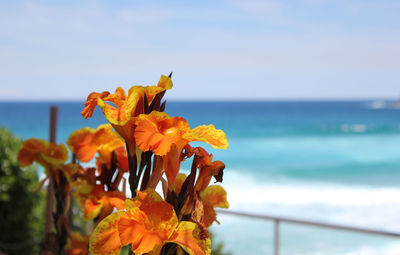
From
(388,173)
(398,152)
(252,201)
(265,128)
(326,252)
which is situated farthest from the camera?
(265,128)

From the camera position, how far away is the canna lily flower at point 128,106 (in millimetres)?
647

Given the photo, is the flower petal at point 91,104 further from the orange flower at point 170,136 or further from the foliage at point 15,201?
the foliage at point 15,201

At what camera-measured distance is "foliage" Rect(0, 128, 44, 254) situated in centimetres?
377

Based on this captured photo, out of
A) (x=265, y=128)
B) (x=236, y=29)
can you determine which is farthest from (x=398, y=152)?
(x=236, y=29)

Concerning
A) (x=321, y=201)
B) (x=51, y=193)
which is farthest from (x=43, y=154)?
(x=321, y=201)

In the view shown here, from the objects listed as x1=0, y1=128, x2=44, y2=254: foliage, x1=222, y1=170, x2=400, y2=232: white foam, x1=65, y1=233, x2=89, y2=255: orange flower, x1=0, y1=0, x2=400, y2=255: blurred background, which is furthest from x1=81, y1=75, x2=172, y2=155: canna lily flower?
x1=0, y1=0, x2=400, y2=255: blurred background

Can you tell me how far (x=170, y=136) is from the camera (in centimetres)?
62

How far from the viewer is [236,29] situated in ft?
112

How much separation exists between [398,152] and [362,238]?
11981 millimetres

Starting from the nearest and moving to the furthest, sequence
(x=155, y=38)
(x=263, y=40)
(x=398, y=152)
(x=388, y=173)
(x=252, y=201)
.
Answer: (x=252, y=201) → (x=388, y=173) → (x=398, y=152) → (x=155, y=38) → (x=263, y=40)

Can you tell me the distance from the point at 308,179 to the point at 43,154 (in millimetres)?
15646

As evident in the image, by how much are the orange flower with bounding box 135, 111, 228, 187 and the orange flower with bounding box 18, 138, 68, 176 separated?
46 centimetres

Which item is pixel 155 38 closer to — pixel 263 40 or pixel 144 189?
pixel 263 40

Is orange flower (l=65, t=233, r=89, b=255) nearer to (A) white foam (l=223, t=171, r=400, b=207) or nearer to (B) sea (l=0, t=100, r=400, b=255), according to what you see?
(B) sea (l=0, t=100, r=400, b=255)
